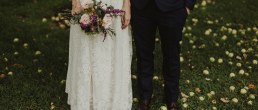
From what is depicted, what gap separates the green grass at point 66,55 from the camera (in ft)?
20.2

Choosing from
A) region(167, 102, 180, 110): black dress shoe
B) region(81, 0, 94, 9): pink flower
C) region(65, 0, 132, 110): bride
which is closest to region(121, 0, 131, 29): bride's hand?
region(65, 0, 132, 110): bride

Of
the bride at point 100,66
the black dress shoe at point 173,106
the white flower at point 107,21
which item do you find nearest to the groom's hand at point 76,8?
the bride at point 100,66

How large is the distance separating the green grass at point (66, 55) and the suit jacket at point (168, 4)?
1486mm

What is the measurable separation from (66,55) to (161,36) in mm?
2509

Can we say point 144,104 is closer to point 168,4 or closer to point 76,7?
point 168,4

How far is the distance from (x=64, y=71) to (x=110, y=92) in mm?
1706

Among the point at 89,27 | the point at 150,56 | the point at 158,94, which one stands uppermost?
the point at 89,27

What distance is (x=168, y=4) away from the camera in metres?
5.00

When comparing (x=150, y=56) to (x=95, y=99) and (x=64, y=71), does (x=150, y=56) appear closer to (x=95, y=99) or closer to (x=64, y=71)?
(x=95, y=99)

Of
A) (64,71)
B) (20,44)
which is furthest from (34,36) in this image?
(64,71)

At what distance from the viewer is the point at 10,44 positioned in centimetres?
766

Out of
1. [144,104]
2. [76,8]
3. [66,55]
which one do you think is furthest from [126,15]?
[66,55]

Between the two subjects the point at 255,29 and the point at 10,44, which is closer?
the point at 10,44

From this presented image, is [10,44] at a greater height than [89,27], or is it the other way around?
[89,27]
